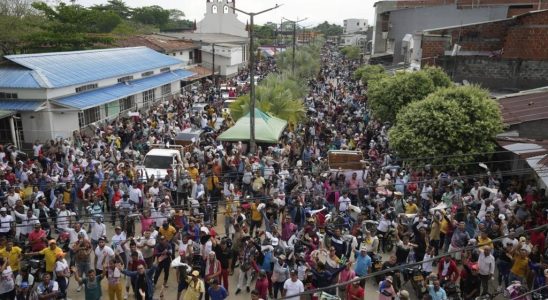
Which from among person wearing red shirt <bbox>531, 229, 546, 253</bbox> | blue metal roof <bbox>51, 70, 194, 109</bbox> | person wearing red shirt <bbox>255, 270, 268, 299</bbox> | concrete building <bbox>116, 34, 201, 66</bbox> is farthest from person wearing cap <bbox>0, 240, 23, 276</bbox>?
concrete building <bbox>116, 34, 201, 66</bbox>

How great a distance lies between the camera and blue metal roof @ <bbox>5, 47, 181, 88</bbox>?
20.6 meters

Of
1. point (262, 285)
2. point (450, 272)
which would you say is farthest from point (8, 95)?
point (450, 272)

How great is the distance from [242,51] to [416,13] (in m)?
21.9

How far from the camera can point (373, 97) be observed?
21.5 m

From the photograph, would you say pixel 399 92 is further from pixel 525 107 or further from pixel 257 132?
pixel 257 132

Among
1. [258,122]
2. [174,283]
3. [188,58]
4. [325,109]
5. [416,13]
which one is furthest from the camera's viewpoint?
[188,58]

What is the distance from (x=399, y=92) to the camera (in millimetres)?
19906

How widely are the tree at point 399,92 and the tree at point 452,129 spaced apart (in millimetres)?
5140

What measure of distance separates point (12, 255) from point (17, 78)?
13430 millimetres

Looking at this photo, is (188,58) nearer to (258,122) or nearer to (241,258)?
(258,122)

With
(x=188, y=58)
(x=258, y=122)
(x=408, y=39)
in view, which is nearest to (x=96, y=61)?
(x=258, y=122)

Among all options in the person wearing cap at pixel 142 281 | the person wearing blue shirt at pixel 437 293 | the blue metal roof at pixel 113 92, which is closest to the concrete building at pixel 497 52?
the blue metal roof at pixel 113 92

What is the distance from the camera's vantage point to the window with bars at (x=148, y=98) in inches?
1160

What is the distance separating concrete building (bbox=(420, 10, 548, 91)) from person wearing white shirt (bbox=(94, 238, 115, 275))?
68.9 feet
